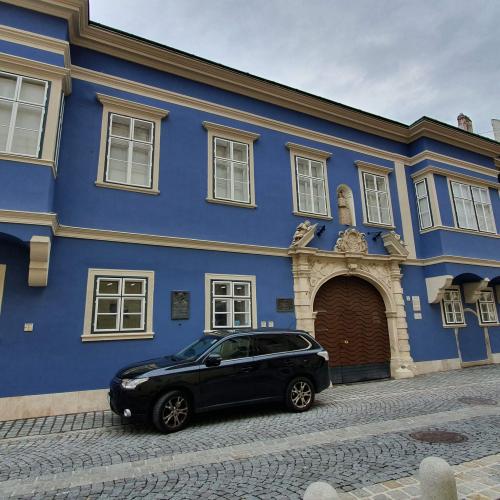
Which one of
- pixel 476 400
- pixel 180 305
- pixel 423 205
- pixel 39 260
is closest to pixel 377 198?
pixel 423 205

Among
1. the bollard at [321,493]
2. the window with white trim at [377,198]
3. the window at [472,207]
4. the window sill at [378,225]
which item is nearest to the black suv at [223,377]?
the bollard at [321,493]

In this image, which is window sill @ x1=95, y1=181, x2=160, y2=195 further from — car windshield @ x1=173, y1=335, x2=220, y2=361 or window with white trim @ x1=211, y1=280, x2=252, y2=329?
car windshield @ x1=173, y1=335, x2=220, y2=361

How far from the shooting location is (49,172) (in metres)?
7.81

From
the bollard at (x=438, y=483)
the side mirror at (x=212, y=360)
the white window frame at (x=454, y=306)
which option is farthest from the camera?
the white window frame at (x=454, y=306)

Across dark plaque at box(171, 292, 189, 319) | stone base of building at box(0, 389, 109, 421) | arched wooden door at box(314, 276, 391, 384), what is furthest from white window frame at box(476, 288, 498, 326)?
stone base of building at box(0, 389, 109, 421)

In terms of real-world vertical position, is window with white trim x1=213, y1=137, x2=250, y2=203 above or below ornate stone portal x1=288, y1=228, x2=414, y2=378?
above

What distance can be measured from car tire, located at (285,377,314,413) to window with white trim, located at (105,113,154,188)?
6.16 meters

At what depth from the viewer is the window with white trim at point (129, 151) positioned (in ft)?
31.6

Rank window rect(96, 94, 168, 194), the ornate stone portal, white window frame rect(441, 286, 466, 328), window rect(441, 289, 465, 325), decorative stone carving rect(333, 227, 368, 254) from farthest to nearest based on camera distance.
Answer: window rect(441, 289, 465, 325) < white window frame rect(441, 286, 466, 328) < decorative stone carving rect(333, 227, 368, 254) < the ornate stone portal < window rect(96, 94, 168, 194)

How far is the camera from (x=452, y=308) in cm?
1400

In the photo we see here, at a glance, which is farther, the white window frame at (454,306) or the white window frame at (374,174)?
the white window frame at (454,306)

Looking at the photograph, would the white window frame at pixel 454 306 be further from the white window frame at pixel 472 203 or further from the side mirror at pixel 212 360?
the side mirror at pixel 212 360

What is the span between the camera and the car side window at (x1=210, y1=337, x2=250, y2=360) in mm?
7289

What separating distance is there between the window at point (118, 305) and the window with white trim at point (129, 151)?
8.11 feet
